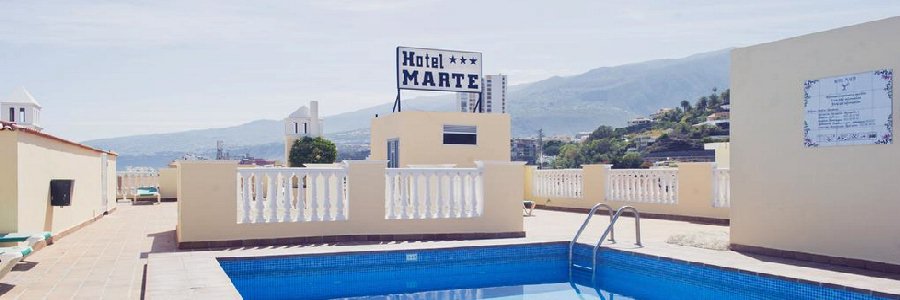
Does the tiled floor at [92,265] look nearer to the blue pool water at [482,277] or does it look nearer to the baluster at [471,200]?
the blue pool water at [482,277]

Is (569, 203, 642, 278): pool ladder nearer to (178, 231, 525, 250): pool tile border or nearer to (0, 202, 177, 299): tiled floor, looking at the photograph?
(178, 231, 525, 250): pool tile border

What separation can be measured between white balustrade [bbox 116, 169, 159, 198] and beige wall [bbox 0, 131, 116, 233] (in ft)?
37.9

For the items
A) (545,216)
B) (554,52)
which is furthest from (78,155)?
(554,52)

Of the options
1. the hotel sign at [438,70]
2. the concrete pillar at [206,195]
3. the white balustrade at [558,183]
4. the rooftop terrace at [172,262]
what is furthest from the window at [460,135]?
the concrete pillar at [206,195]

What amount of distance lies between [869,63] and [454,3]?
12548mm

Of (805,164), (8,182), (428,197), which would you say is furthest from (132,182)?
(805,164)

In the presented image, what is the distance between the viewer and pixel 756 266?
793 centimetres

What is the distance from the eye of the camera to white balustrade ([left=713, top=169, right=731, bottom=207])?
1409 cm

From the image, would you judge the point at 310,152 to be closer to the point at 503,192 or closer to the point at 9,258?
the point at 503,192

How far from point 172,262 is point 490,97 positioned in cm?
1783

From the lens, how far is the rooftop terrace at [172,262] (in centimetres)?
645

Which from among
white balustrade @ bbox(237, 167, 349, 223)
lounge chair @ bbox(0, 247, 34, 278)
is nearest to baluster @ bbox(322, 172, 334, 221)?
white balustrade @ bbox(237, 167, 349, 223)

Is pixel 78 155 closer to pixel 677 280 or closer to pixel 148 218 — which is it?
pixel 148 218

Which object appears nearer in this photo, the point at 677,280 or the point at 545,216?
the point at 677,280
